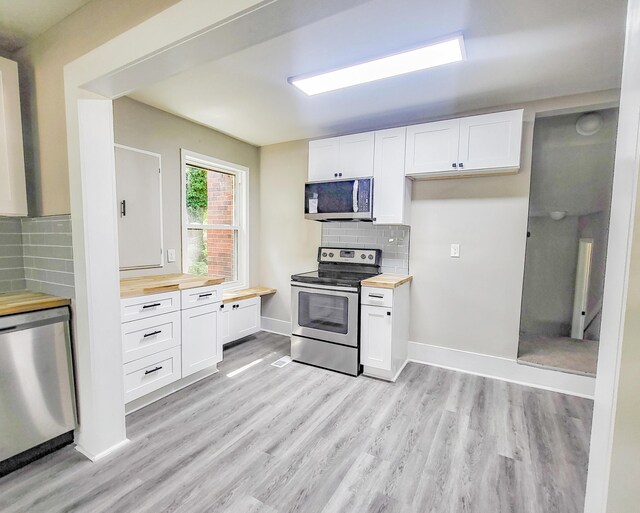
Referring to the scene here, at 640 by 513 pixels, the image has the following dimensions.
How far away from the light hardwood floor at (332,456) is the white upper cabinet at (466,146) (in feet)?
6.28

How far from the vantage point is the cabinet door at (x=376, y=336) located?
275 cm

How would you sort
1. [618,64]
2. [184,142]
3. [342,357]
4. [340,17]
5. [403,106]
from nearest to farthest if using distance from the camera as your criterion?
1. [340,17]
2. [618,64]
3. [403,106]
4. [342,357]
5. [184,142]

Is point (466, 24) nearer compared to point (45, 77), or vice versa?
point (466, 24)

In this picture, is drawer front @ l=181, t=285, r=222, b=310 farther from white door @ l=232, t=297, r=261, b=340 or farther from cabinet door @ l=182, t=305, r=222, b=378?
white door @ l=232, t=297, r=261, b=340

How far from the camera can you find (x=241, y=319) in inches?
142

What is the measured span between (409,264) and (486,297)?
77 cm

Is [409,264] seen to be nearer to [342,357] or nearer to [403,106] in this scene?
[342,357]

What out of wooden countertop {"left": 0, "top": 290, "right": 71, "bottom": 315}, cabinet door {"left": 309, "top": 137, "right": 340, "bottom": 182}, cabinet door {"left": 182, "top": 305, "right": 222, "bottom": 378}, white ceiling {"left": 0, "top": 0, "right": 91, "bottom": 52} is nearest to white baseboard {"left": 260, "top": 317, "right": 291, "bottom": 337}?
cabinet door {"left": 182, "top": 305, "right": 222, "bottom": 378}

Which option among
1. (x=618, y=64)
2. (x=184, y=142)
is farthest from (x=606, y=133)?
(x=184, y=142)

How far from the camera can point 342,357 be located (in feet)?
9.63

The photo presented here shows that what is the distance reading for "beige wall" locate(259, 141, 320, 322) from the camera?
382cm

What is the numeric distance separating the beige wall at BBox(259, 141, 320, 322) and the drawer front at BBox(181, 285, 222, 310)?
1285 millimetres

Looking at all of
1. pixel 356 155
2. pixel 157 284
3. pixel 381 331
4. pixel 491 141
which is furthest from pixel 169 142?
pixel 491 141

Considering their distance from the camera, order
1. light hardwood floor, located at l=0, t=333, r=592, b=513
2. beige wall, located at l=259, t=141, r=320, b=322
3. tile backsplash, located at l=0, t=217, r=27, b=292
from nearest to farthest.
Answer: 1. light hardwood floor, located at l=0, t=333, r=592, b=513
2. tile backsplash, located at l=0, t=217, r=27, b=292
3. beige wall, located at l=259, t=141, r=320, b=322
